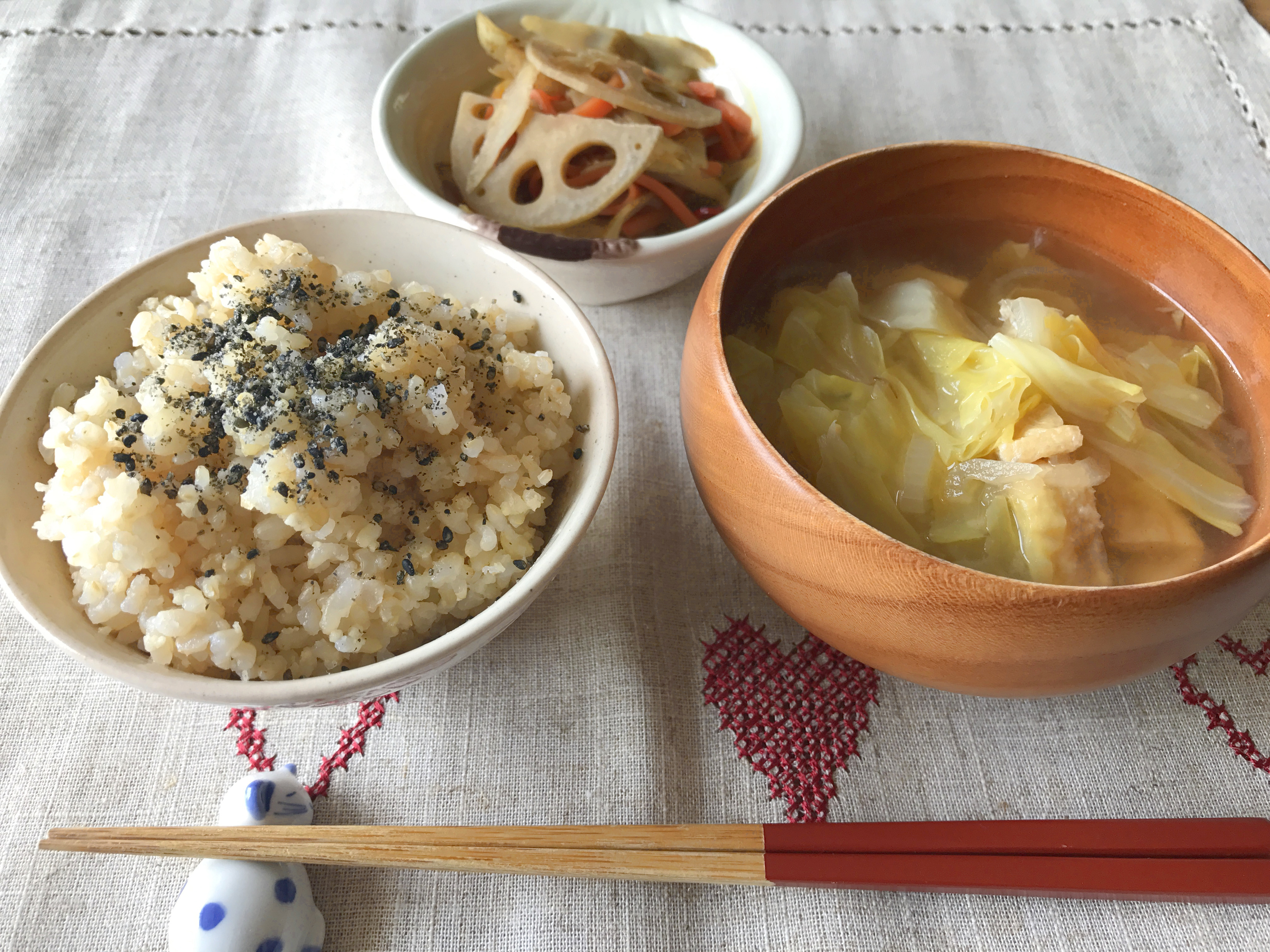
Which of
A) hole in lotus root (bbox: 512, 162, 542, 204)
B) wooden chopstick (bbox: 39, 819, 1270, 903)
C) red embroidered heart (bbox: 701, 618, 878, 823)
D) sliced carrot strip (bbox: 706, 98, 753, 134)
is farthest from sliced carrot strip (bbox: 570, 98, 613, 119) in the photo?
wooden chopstick (bbox: 39, 819, 1270, 903)

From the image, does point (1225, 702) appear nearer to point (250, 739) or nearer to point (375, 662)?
point (375, 662)

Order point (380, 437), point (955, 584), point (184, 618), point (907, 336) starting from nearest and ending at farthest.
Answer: point (955, 584) → point (184, 618) → point (380, 437) → point (907, 336)

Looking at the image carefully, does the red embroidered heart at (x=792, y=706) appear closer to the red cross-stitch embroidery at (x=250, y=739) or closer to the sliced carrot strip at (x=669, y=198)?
the red cross-stitch embroidery at (x=250, y=739)

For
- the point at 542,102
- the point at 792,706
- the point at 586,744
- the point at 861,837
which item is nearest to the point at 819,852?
the point at 861,837

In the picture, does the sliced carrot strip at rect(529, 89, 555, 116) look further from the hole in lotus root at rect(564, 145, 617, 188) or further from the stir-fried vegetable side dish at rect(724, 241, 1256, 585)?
the stir-fried vegetable side dish at rect(724, 241, 1256, 585)

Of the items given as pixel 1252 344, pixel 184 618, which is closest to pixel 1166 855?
pixel 1252 344

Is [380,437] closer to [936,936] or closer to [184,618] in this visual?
[184,618]
